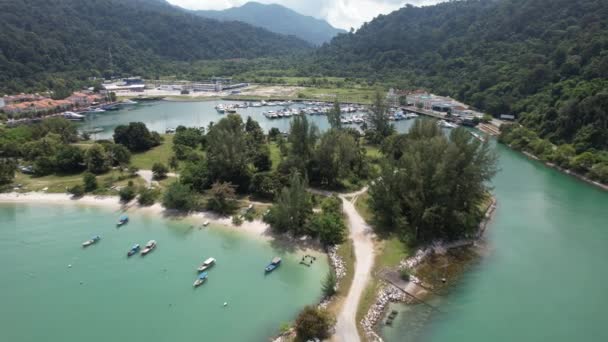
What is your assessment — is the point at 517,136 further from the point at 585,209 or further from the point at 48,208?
the point at 48,208

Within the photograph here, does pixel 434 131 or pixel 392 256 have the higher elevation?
pixel 434 131

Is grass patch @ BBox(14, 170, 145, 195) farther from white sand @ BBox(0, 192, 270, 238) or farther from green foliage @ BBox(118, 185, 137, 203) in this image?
green foliage @ BBox(118, 185, 137, 203)

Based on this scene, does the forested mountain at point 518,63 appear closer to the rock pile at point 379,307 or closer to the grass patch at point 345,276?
the grass patch at point 345,276

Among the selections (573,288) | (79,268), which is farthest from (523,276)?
(79,268)

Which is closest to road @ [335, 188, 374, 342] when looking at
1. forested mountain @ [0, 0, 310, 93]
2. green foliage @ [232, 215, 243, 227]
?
green foliage @ [232, 215, 243, 227]

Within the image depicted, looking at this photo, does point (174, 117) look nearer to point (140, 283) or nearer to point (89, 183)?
point (89, 183)

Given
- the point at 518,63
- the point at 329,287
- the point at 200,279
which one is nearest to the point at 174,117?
the point at 200,279
